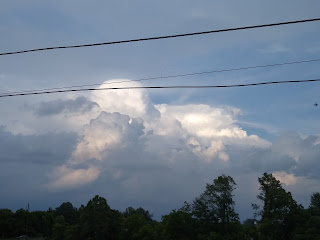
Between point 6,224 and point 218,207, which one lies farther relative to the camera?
point 6,224

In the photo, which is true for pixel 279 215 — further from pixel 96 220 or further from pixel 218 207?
pixel 96 220

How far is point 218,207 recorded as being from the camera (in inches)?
3342

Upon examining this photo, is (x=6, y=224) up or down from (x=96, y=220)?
up

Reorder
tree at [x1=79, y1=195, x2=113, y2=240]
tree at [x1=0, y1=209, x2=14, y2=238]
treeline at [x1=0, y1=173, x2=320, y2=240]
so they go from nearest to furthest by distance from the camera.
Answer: treeline at [x1=0, y1=173, x2=320, y2=240] → tree at [x1=79, y1=195, x2=113, y2=240] → tree at [x1=0, y1=209, x2=14, y2=238]

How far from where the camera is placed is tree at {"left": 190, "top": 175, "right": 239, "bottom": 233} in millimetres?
84625

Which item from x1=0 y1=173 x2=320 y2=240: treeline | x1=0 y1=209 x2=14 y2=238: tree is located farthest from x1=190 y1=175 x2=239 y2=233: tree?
x1=0 y1=209 x2=14 y2=238: tree

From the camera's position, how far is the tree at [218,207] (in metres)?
84.6

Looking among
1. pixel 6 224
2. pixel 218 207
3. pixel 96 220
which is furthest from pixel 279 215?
pixel 6 224

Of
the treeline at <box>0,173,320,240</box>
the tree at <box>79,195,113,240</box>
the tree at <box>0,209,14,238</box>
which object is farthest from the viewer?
the tree at <box>0,209,14,238</box>

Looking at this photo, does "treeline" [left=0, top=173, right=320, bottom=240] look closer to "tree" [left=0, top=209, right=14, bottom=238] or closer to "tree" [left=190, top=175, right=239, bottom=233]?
"tree" [left=190, top=175, right=239, bottom=233]

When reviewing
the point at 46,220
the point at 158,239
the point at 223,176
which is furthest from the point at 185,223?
the point at 46,220

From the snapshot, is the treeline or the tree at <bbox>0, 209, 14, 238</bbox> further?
the tree at <bbox>0, 209, 14, 238</bbox>

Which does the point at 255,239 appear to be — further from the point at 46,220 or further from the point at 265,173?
the point at 46,220

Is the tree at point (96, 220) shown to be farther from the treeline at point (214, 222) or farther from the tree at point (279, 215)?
the tree at point (279, 215)
